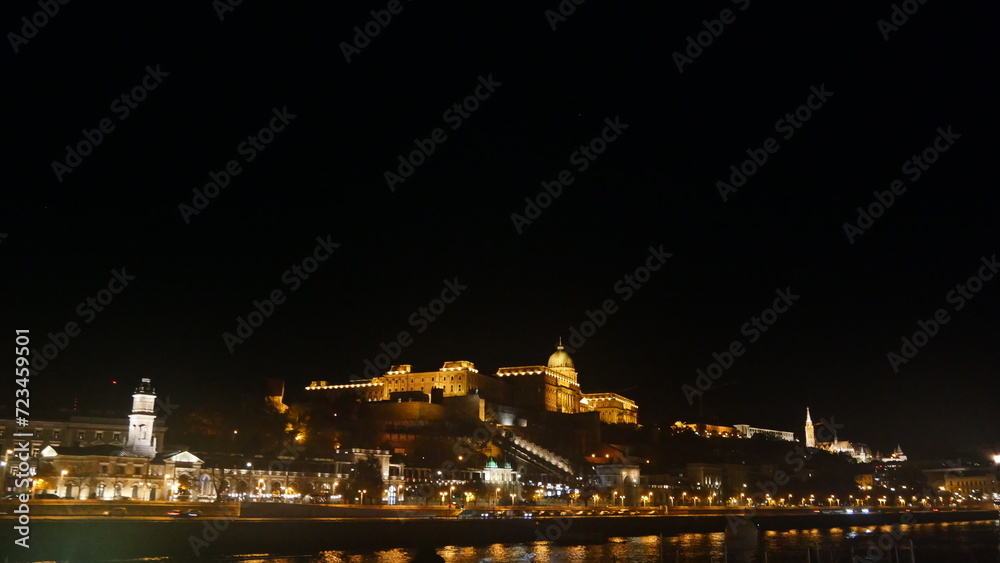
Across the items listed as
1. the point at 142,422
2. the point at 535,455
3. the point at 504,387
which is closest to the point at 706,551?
the point at 142,422

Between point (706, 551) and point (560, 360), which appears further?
point (560, 360)

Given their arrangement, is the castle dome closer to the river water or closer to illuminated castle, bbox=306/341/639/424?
illuminated castle, bbox=306/341/639/424

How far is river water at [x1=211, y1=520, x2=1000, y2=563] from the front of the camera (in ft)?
149

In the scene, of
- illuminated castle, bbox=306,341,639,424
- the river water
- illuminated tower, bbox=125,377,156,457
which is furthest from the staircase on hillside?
illuminated tower, bbox=125,377,156,457

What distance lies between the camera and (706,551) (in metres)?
53.1

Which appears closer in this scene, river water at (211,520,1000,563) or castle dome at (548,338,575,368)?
river water at (211,520,1000,563)

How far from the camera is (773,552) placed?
53250 millimetres

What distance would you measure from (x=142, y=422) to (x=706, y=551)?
41934 millimetres

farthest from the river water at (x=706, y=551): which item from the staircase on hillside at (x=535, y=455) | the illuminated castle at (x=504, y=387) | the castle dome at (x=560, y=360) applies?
the castle dome at (x=560, y=360)

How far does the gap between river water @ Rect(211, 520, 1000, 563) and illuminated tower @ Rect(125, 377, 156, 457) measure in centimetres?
2139

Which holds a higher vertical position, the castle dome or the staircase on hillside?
the castle dome

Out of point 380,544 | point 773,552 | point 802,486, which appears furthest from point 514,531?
point 802,486

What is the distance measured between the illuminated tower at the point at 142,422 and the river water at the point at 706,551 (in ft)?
70.2

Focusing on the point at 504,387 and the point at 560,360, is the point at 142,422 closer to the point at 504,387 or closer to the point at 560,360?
the point at 504,387
